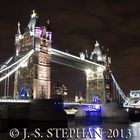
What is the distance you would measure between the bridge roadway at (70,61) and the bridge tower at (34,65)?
11.4 feet

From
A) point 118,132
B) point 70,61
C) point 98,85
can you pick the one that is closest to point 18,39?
point 70,61

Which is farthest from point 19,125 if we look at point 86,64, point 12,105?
point 86,64

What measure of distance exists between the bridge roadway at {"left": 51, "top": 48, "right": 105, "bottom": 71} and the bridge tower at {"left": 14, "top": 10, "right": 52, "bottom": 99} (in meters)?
3.46

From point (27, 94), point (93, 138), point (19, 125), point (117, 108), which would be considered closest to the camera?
point (93, 138)

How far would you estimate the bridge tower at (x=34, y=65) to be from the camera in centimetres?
5584

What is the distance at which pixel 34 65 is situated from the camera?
56.2m

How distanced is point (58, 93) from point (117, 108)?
25572 mm

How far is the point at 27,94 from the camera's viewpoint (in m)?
55.2

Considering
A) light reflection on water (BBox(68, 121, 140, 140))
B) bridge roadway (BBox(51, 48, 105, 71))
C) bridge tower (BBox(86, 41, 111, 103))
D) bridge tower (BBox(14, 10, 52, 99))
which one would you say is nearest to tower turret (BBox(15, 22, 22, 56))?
bridge tower (BBox(14, 10, 52, 99))

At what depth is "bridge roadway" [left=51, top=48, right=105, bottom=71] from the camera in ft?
210

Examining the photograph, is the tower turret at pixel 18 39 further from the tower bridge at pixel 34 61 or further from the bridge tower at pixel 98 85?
the bridge tower at pixel 98 85

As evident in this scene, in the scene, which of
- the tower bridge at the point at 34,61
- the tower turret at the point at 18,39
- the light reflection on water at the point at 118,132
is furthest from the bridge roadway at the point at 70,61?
the light reflection on water at the point at 118,132

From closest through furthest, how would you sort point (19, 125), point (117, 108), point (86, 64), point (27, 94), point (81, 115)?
1. point (19, 125)
2. point (27, 94)
3. point (117, 108)
4. point (81, 115)
5. point (86, 64)

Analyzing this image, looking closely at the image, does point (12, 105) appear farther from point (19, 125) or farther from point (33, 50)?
point (33, 50)
